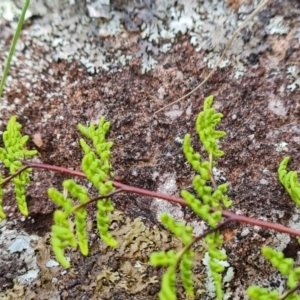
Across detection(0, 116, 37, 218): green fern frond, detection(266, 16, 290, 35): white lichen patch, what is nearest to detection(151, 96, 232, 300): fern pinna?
detection(0, 116, 37, 218): green fern frond

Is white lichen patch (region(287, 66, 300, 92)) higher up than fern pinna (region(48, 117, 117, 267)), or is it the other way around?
white lichen patch (region(287, 66, 300, 92))

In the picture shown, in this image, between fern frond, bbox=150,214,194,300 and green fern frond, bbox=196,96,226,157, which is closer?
fern frond, bbox=150,214,194,300

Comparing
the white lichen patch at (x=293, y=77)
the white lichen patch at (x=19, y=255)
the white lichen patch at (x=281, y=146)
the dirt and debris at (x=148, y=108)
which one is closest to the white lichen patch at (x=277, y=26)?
the dirt and debris at (x=148, y=108)

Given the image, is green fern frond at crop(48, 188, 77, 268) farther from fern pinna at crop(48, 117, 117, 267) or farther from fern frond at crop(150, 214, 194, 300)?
fern frond at crop(150, 214, 194, 300)

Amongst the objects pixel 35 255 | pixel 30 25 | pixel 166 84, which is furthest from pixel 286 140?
pixel 30 25

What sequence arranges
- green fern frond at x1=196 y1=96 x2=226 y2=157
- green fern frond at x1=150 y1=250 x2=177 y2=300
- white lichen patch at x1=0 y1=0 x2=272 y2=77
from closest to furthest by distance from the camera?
green fern frond at x1=150 y1=250 x2=177 y2=300
green fern frond at x1=196 y1=96 x2=226 y2=157
white lichen patch at x1=0 y1=0 x2=272 y2=77

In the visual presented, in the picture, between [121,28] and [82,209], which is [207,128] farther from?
[121,28]

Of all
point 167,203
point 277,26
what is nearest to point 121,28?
point 277,26

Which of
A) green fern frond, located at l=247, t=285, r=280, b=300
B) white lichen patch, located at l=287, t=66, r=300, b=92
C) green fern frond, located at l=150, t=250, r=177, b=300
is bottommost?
green fern frond, located at l=247, t=285, r=280, b=300

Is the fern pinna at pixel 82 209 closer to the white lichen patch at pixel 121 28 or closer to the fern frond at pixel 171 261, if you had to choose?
the fern frond at pixel 171 261
